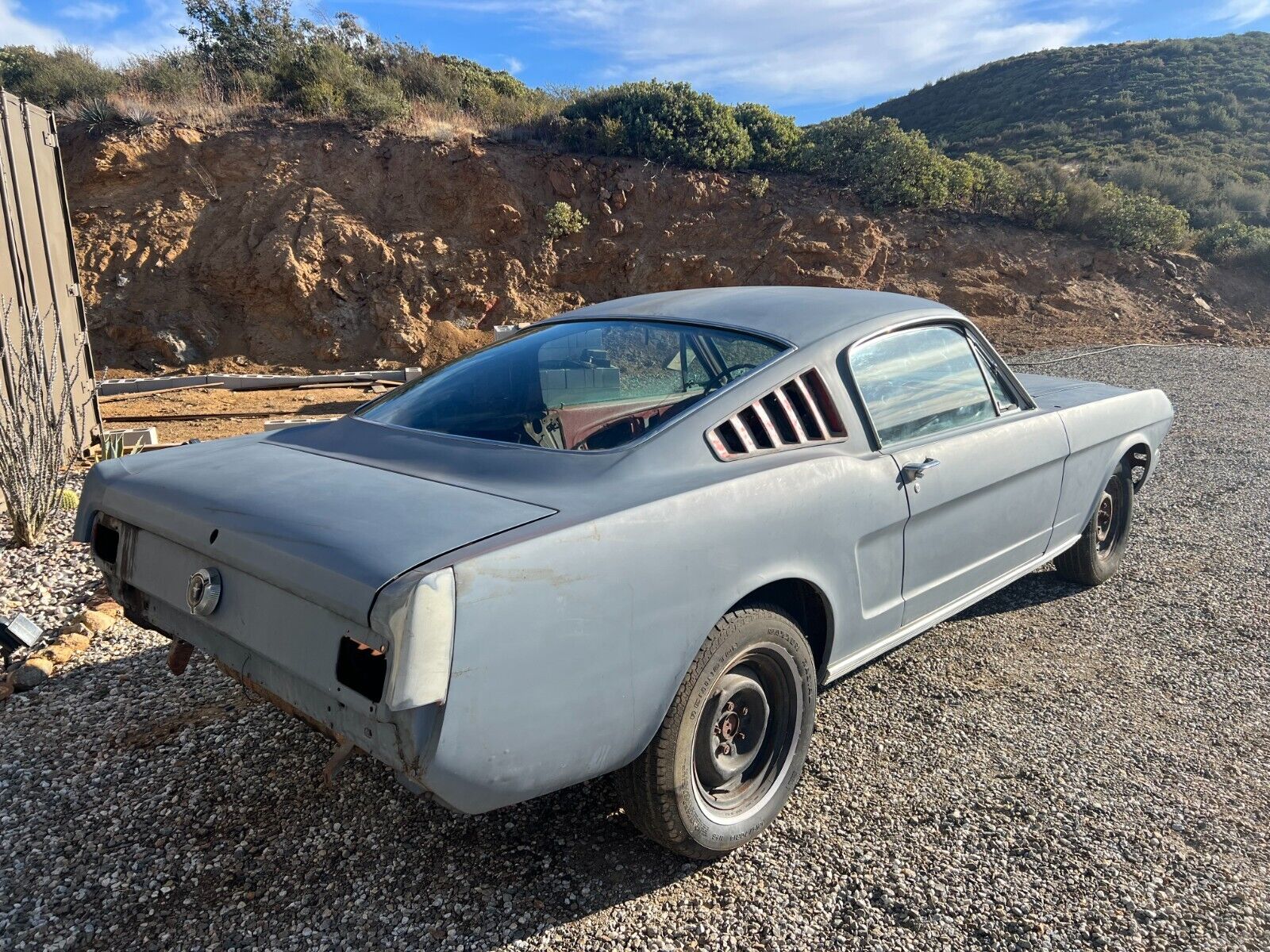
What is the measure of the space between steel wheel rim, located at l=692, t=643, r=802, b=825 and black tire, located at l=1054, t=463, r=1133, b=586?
2.45 metres

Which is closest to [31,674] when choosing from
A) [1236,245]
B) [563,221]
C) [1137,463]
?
[1137,463]

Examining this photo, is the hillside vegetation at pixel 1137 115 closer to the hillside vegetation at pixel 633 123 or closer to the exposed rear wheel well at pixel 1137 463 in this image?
the hillside vegetation at pixel 633 123

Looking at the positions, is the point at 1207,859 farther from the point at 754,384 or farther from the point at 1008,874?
the point at 754,384

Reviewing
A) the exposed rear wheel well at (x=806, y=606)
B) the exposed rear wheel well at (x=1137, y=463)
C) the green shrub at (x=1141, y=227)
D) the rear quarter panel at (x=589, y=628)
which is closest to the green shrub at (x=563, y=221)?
the green shrub at (x=1141, y=227)

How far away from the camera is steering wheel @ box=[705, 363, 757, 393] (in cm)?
275

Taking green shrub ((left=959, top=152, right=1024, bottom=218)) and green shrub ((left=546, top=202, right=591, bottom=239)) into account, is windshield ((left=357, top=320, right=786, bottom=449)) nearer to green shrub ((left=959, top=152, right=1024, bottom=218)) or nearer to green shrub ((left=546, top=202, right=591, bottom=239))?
green shrub ((left=546, top=202, right=591, bottom=239))

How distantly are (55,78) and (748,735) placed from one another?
22.8 meters

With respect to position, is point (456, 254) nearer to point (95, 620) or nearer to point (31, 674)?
point (95, 620)

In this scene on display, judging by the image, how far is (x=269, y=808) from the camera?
2.64m

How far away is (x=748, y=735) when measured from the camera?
102 inches

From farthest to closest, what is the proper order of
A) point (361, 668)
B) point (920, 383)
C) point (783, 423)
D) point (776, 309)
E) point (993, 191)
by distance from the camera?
point (993, 191) → point (920, 383) → point (776, 309) → point (783, 423) → point (361, 668)

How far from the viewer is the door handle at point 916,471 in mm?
2920

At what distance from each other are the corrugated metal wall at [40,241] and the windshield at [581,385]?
13.6 ft

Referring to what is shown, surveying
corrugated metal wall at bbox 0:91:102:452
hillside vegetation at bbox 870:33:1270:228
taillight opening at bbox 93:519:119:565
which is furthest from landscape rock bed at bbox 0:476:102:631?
hillside vegetation at bbox 870:33:1270:228
